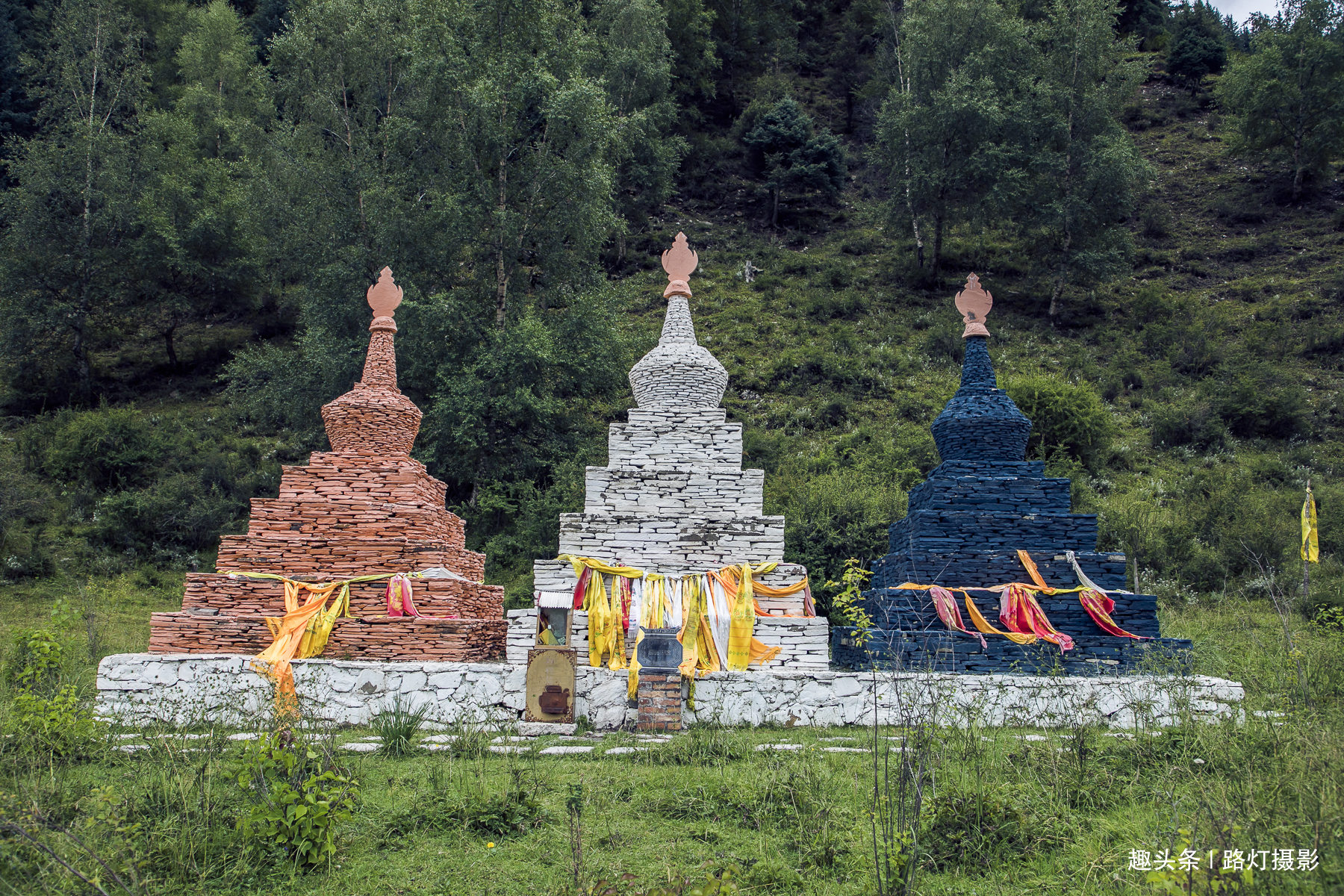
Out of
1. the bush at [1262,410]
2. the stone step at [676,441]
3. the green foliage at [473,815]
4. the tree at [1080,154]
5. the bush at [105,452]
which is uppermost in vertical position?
the tree at [1080,154]

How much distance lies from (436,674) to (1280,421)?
1046 inches

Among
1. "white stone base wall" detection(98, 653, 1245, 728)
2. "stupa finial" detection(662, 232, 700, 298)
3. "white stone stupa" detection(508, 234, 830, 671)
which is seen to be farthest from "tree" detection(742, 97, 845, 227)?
"white stone base wall" detection(98, 653, 1245, 728)

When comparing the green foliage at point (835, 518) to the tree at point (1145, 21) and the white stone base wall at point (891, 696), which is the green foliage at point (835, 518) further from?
the tree at point (1145, 21)

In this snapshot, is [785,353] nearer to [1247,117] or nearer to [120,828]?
[1247,117]

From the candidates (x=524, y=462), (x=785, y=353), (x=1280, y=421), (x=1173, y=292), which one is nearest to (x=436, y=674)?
(x=524, y=462)

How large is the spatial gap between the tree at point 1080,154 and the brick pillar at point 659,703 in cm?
2900

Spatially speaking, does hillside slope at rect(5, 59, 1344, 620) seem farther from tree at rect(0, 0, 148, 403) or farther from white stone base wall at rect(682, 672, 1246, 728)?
white stone base wall at rect(682, 672, 1246, 728)

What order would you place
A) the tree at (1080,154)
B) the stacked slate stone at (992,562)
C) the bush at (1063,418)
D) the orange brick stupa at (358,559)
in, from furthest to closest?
the tree at (1080,154) → the bush at (1063,418) → the orange brick stupa at (358,559) → the stacked slate stone at (992,562)

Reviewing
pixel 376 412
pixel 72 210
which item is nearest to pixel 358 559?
pixel 376 412

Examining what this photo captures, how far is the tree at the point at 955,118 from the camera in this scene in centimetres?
3509

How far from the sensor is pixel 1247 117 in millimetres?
39938

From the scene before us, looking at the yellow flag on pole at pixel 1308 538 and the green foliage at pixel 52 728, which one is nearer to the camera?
the green foliage at pixel 52 728

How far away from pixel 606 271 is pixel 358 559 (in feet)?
73.5

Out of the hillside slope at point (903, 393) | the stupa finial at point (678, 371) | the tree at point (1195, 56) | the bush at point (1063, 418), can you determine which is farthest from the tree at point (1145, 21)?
the stupa finial at point (678, 371)
